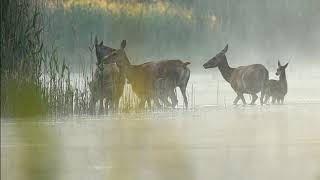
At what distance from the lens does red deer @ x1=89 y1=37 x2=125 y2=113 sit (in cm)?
216

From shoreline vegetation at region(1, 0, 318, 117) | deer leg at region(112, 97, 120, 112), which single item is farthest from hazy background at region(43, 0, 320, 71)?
deer leg at region(112, 97, 120, 112)

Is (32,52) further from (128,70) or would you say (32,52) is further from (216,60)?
(216,60)

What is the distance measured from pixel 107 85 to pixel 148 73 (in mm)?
109

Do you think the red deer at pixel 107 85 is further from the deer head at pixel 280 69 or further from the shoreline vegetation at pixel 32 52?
the deer head at pixel 280 69

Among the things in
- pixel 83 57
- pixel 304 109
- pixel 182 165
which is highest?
pixel 83 57

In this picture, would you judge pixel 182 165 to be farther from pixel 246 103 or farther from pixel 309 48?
pixel 309 48

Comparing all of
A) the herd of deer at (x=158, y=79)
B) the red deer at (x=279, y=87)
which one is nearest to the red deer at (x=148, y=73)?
the herd of deer at (x=158, y=79)

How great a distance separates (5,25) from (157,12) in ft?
1.28

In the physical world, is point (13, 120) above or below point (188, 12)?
below

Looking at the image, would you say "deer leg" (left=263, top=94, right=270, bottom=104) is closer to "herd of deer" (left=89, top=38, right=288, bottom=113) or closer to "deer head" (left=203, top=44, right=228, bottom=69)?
"herd of deer" (left=89, top=38, right=288, bottom=113)

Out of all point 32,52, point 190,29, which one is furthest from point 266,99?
point 32,52

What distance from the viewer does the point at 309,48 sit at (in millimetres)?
2164

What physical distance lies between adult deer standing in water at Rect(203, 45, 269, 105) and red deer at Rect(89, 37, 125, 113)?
226mm

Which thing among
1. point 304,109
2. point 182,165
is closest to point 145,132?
point 182,165
